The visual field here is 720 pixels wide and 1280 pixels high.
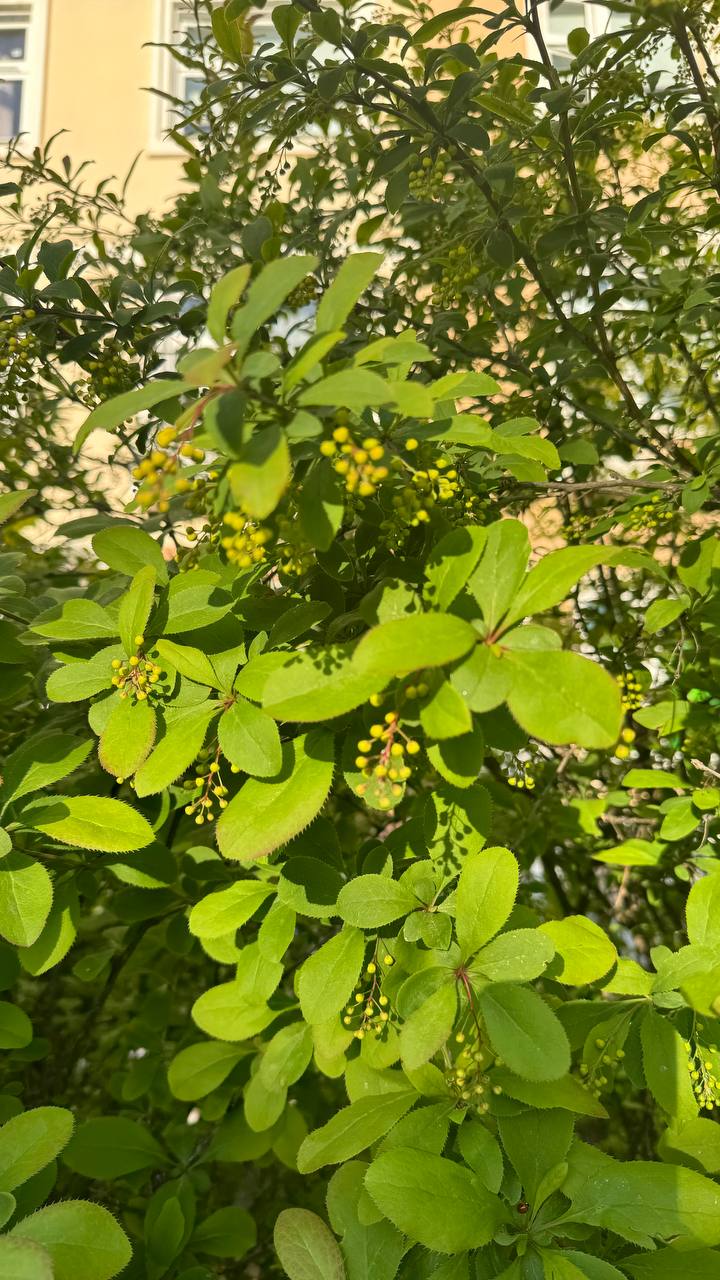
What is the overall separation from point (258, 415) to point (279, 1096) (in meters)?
1.07

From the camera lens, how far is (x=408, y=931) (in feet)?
3.30

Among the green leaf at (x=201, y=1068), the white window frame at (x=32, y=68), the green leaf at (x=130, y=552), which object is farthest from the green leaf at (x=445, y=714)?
the white window frame at (x=32, y=68)

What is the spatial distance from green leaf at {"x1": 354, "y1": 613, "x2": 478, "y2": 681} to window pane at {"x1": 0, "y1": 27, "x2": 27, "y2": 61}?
7436 mm

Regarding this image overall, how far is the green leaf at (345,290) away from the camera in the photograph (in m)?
0.80

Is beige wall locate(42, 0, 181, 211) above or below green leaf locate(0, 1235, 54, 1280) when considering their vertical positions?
above

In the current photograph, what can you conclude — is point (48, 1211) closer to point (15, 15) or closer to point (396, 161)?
point (396, 161)

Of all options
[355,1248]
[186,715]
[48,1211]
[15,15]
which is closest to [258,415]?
[186,715]

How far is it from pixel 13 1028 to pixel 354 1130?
55cm

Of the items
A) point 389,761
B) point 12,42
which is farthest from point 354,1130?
point 12,42

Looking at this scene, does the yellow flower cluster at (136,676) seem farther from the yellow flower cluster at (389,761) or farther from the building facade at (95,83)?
the building facade at (95,83)

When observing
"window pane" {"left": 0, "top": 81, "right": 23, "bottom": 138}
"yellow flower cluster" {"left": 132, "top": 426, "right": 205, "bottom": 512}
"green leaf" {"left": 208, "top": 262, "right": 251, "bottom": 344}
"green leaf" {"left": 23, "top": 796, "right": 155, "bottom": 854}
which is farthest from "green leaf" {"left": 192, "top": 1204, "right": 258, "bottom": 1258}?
"window pane" {"left": 0, "top": 81, "right": 23, "bottom": 138}

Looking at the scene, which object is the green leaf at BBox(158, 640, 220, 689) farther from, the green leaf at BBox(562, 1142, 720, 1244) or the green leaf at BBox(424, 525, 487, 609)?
the green leaf at BBox(562, 1142, 720, 1244)

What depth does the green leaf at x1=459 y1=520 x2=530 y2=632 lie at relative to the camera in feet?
2.80

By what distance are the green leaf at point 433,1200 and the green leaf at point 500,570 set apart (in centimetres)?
58
